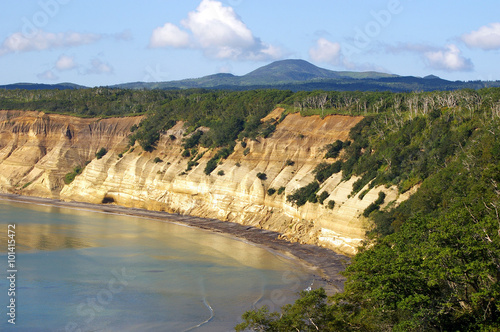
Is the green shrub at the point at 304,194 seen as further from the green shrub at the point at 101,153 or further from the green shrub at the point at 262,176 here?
the green shrub at the point at 101,153

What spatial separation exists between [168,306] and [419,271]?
1742 centimetres

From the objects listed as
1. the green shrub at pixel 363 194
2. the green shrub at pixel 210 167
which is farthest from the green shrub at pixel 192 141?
the green shrub at pixel 363 194

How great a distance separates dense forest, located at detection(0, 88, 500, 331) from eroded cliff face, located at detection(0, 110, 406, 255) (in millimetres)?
1616

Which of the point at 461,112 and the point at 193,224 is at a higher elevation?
the point at 461,112

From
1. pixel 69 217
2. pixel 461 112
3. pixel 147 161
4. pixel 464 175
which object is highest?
pixel 461 112

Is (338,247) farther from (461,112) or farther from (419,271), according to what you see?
(419,271)

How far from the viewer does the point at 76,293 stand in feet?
123

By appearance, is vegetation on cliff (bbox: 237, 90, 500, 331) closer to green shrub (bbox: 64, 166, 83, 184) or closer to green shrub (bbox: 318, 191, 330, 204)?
green shrub (bbox: 318, 191, 330, 204)

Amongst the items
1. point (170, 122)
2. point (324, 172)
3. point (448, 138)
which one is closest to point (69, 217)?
point (170, 122)

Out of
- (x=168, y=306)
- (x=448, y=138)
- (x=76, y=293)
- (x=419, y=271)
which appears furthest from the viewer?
(x=448, y=138)

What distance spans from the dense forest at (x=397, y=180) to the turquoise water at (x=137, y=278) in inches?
211

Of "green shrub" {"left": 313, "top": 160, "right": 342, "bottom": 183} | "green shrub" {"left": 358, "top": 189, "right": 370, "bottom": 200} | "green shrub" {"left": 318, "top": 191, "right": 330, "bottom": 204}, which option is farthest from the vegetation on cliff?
"green shrub" {"left": 313, "top": 160, "right": 342, "bottom": 183}

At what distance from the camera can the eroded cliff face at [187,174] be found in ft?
178

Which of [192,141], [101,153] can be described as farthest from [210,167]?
[101,153]
